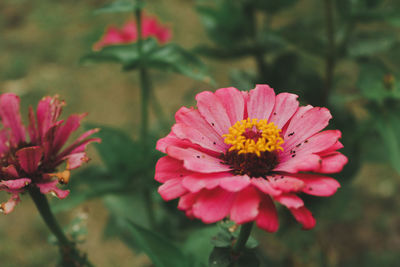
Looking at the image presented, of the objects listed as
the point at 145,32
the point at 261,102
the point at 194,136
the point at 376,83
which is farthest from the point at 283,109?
the point at 145,32

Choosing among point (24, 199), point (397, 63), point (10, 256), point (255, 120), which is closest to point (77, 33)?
point (24, 199)

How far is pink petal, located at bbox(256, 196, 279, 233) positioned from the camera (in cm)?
44

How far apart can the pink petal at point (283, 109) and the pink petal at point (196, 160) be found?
10cm

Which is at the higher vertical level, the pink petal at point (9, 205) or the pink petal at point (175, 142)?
the pink petal at point (175, 142)

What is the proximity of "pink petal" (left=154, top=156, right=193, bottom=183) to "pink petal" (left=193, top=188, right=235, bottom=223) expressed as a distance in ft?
0.15

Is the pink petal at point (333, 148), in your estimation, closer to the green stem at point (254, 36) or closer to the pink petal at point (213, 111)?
the pink petal at point (213, 111)

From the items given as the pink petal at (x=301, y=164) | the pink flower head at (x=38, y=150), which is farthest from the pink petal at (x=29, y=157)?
the pink petal at (x=301, y=164)

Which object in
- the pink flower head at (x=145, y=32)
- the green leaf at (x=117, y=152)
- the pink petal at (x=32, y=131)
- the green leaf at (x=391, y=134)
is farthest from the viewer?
the pink flower head at (x=145, y=32)

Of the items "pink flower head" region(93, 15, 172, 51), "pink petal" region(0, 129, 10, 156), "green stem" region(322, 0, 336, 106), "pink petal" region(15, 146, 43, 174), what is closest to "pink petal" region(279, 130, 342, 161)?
"pink petal" region(15, 146, 43, 174)

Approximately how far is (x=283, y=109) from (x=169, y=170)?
0.19m

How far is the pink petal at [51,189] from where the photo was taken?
20.6 inches

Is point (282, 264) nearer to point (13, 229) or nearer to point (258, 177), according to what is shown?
point (258, 177)

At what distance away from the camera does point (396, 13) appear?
97 cm

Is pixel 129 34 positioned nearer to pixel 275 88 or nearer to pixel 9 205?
pixel 275 88
